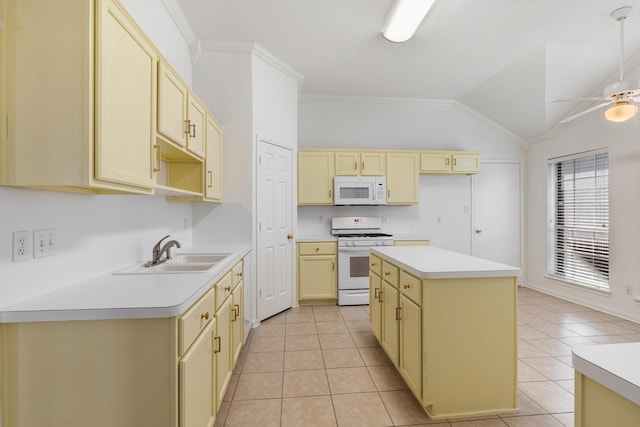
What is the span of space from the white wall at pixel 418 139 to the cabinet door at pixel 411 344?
8.77ft

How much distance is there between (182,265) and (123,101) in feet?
3.93

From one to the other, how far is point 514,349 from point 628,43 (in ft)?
11.5

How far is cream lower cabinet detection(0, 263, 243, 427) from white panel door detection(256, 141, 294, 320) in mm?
2172

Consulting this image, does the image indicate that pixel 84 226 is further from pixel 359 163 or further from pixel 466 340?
pixel 359 163

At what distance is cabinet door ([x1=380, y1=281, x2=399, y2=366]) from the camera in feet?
7.27

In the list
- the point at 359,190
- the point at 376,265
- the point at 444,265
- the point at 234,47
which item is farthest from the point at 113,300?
the point at 359,190

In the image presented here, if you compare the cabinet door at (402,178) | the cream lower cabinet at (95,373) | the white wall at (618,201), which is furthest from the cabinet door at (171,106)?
the white wall at (618,201)

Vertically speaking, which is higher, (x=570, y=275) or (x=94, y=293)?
(x=94, y=293)

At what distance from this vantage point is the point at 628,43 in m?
3.12

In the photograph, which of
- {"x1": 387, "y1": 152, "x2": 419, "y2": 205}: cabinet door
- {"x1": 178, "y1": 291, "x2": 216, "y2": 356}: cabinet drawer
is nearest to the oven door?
{"x1": 387, "y1": 152, "x2": 419, "y2": 205}: cabinet door

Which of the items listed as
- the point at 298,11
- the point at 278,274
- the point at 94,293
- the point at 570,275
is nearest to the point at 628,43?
the point at 570,275

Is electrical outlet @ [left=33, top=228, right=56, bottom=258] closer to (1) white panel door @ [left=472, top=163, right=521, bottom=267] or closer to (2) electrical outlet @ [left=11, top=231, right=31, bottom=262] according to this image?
(2) electrical outlet @ [left=11, top=231, right=31, bottom=262]

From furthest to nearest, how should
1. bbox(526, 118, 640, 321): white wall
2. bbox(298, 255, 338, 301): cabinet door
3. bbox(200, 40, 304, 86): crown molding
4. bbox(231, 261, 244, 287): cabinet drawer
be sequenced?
bbox(298, 255, 338, 301): cabinet door
bbox(526, 118, 640, 321): white wall
bbox(200, 40, 304, 86): crown molding
bbox(231, 261, 244, 287): cabinet drawer

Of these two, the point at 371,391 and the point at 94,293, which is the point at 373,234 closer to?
the point at 371,391
